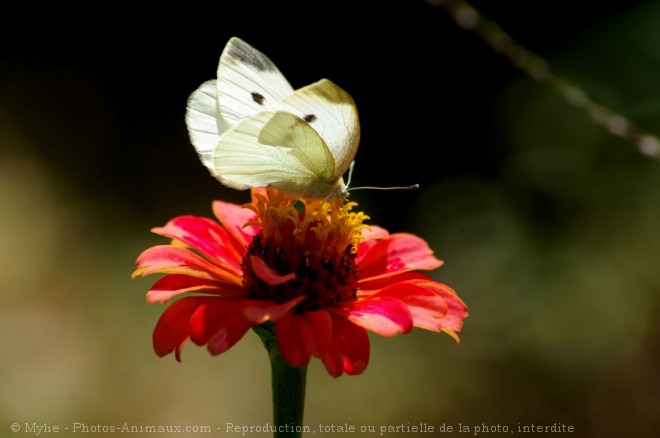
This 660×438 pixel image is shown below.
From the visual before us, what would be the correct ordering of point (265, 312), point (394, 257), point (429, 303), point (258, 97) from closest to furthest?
point (265, 312) → point (429, 303) → point (258, 97) → point (394, 257)

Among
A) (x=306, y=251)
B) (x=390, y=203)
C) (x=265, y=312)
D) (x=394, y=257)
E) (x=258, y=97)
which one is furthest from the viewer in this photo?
(x=390, y=203)

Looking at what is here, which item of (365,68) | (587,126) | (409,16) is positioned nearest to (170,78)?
(365,68)

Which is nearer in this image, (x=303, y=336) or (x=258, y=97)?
(x=303, y=336)

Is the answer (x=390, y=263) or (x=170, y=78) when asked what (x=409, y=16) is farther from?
(x=390, y=263)

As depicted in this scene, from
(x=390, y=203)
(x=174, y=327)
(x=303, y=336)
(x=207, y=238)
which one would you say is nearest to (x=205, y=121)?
(x=207, y=238)

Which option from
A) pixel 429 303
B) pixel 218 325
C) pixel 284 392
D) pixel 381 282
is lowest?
pixel 284 392

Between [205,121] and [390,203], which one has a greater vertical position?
[390,203]

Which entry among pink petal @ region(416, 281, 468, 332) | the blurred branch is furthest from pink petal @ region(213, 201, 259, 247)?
the blurred branch

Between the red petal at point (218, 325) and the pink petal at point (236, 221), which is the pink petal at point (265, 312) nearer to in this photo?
the red petal at point (218, 325)

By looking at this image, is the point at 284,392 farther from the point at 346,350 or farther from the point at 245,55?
the point at 245,55
